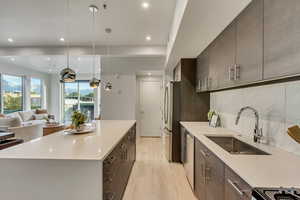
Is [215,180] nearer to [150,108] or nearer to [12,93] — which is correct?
[150,108]

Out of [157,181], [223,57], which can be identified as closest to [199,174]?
[157,181]

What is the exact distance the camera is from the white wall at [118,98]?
19.0ft

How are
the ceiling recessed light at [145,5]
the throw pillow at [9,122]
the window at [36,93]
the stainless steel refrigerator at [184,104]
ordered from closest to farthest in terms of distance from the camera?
the ceiling recessed light at [145,5], the stainless steel refrigerator at [184,104], the throw pillow at [9,122], the window at [36,93]

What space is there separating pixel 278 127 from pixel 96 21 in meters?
3.38

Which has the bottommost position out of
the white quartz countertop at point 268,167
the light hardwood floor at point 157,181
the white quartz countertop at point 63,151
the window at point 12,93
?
the light hardwood floor at point 157,181

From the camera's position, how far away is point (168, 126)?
417cm

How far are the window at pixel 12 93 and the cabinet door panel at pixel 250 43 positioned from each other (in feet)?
28.9

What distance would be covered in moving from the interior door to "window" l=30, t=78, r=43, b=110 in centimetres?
594

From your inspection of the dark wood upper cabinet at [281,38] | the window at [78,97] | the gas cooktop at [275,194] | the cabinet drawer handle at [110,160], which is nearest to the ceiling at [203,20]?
the dark wood upper cabinet at [281,38]

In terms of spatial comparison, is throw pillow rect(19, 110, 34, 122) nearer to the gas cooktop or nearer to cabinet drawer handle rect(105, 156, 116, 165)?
cabinet drawer handle rect(105, 156, 116, 165)

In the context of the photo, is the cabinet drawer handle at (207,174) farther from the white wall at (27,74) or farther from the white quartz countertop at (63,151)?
the white wall at (27,74)

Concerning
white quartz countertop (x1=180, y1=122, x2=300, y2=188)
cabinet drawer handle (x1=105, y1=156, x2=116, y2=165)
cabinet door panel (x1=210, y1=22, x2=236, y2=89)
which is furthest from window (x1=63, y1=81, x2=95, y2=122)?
white quartz countertop (x1=180, y1=122, x2=300, y2=188)

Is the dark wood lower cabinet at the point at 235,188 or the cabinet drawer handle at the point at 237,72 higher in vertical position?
the cabinet drawer handle at the point at 237,72

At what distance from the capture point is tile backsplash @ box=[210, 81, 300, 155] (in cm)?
150
